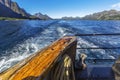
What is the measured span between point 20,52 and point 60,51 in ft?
33.5

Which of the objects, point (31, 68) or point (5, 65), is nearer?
point (31, 68)

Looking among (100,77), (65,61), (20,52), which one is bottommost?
(20,52)

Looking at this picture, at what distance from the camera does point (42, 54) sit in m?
3.09

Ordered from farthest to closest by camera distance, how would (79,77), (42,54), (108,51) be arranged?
(108,51), (79,77), (42,54)

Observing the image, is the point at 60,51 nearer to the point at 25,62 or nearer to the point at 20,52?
the point at 25,62

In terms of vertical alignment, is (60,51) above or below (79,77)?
above

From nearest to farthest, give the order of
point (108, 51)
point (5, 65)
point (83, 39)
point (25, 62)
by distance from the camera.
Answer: point (25, 62), point (5, 65), point (108, 51), point (83, 39)

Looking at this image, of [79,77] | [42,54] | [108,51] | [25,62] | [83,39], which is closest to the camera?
[25,62]

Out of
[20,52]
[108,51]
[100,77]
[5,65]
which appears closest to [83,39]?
[108,51]

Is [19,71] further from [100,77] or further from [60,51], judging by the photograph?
[100,77]

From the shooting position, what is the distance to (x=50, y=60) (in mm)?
2717

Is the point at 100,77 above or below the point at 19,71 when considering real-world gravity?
below

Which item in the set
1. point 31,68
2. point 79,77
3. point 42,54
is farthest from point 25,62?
point 79,77

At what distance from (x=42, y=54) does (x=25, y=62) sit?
1.52ft
